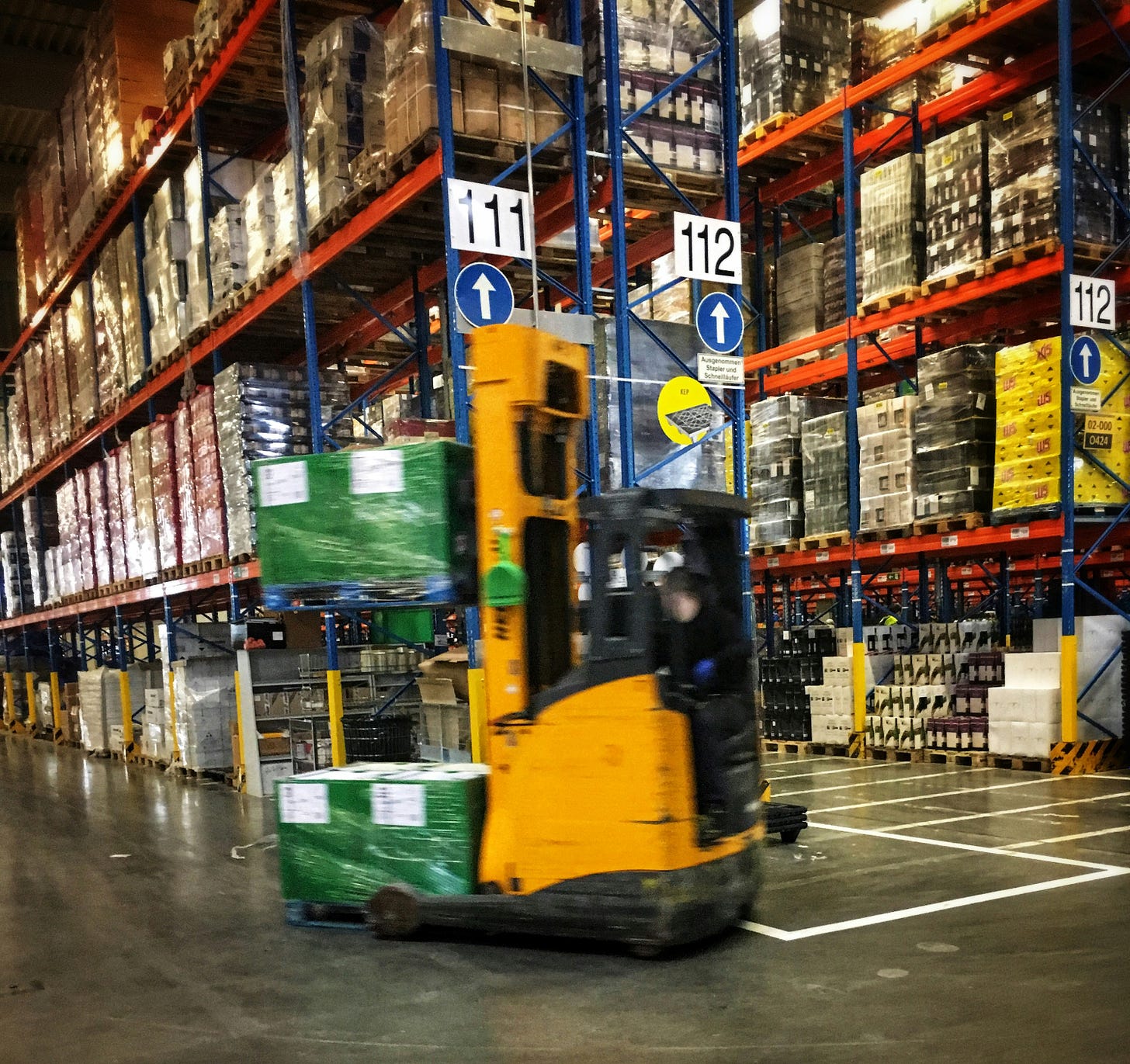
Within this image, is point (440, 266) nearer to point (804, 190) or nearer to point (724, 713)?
point (804, 190)

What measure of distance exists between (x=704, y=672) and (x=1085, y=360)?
616cm

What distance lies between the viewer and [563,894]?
434cm

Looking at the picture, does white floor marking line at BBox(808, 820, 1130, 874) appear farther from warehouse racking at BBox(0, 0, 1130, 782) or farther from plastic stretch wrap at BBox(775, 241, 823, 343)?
plastic stretch wrap at BBox(775, 241, 823, 343)

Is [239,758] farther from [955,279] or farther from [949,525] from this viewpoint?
[955,279]

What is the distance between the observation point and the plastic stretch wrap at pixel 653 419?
7.91 meters

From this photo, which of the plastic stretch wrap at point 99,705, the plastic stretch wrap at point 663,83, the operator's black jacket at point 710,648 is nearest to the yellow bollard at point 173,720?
the plastic stretch wrap at point 99,705

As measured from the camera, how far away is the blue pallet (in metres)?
5.07

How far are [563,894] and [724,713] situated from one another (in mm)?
947

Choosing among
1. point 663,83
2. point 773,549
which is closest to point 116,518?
point 773,549

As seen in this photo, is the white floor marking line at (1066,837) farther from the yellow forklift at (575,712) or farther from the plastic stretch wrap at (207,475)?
the plastic stretch wrap at (207,475)

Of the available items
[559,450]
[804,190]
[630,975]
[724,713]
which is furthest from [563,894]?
[804,190]

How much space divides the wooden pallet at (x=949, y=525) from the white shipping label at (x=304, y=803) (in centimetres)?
668

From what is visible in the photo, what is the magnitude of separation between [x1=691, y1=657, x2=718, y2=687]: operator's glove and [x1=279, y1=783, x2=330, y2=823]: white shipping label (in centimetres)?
180

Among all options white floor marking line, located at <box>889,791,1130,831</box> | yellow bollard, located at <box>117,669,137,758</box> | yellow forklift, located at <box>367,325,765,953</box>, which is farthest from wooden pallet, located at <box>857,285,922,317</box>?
yellow bollard, located at <box>117,669,137,758</box>
